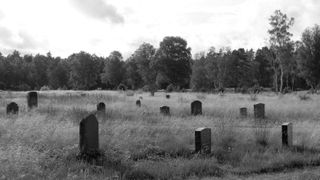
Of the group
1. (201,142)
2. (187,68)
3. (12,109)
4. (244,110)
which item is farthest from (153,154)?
(187,68)

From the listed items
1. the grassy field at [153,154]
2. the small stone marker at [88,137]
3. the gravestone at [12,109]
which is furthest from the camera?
the gravestone at [12,109]

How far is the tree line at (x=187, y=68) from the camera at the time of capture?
55.4 m

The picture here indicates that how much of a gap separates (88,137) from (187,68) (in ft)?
245

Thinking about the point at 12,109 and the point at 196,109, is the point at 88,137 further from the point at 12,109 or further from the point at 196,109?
the point at 196,109

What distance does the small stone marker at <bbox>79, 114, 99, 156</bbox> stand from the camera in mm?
8891

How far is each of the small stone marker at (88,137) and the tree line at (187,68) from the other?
1836 inches

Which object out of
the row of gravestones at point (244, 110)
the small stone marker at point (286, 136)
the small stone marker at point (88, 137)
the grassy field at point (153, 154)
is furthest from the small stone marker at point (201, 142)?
the row of gravestones at point (244, 110)

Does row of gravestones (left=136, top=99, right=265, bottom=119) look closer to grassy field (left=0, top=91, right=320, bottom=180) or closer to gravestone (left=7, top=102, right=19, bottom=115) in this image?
grassy field (left=0, top=91, right=320, bottom=180)

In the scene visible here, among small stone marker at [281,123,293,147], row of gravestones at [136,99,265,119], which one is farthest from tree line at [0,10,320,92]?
small stone marker at [281,123,293,147]

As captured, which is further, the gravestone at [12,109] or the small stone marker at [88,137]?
the gravestone at [12,109]

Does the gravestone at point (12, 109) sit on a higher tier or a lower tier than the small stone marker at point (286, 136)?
higher

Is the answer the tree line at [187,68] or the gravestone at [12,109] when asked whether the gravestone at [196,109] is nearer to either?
the gravestone at [12,109]

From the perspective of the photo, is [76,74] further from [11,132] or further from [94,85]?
[11,132]

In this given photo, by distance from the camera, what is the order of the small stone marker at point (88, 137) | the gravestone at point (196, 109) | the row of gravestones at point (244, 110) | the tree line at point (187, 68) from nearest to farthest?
the small stone marker at point (88, 137), the row of gravestones at point (244, 110), the gravestone at point (196, 109), the tree line at point (187, 68)
